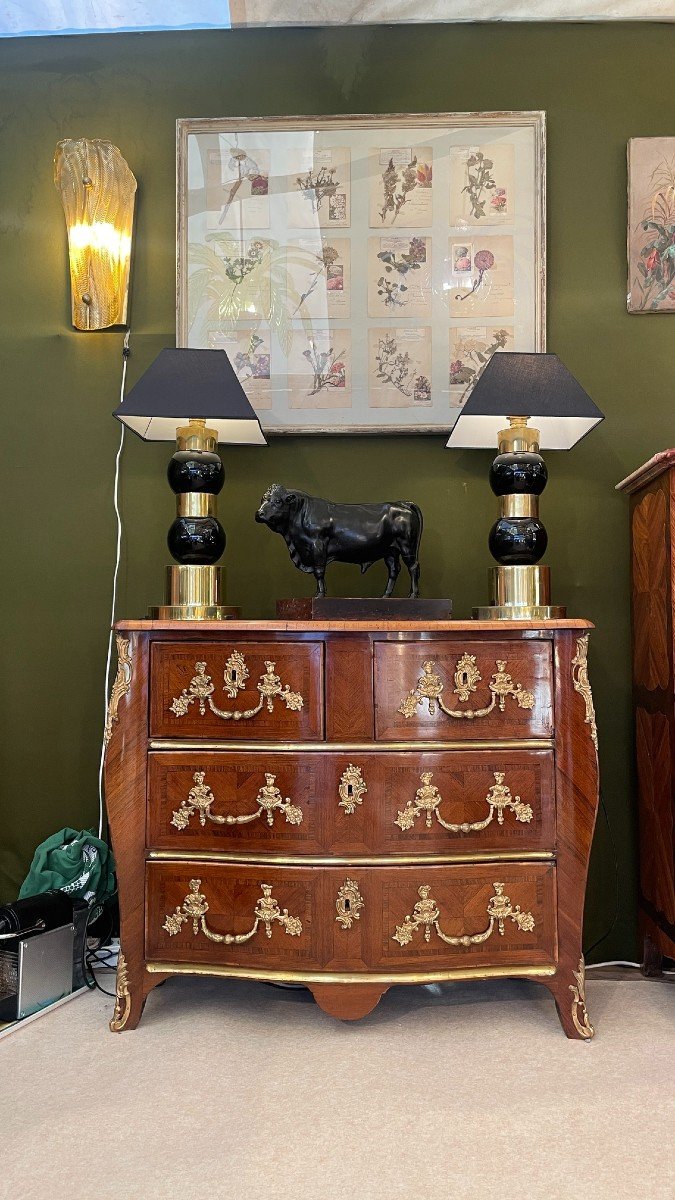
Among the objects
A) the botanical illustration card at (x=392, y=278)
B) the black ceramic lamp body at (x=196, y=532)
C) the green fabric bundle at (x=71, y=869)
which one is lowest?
the green fabric bundle at (x=71, y=869)

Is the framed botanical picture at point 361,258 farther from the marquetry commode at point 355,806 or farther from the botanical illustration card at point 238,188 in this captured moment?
the marquetry commode at point 355,806

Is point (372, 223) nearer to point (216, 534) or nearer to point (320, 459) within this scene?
point (320, 459)

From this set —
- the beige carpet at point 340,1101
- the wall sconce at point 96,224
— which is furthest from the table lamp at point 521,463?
the wall sconce at point 96,224

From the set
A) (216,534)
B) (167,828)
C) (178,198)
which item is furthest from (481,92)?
(167,828)

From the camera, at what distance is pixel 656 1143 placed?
4.70 ft

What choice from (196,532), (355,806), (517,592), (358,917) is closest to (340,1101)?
(358,917)

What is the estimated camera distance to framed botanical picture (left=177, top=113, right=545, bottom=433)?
2.45 meters

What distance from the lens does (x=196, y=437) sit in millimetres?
2096

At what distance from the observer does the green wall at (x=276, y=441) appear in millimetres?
2463

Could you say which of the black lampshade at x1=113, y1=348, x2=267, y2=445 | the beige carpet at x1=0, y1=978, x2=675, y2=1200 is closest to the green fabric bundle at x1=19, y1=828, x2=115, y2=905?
the beige carpet at x1=0, y1=978, x2=675, y2=1200

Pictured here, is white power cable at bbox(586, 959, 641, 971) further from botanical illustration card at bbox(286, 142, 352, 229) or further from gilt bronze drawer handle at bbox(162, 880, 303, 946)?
botanical illustration card at bbox(286, 142, 352, 229)

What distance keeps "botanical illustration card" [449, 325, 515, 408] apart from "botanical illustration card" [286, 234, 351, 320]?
0.35 metres

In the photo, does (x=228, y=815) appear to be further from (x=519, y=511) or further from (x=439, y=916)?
(x=519, y=511)

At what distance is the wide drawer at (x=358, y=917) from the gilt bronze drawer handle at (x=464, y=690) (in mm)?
352
